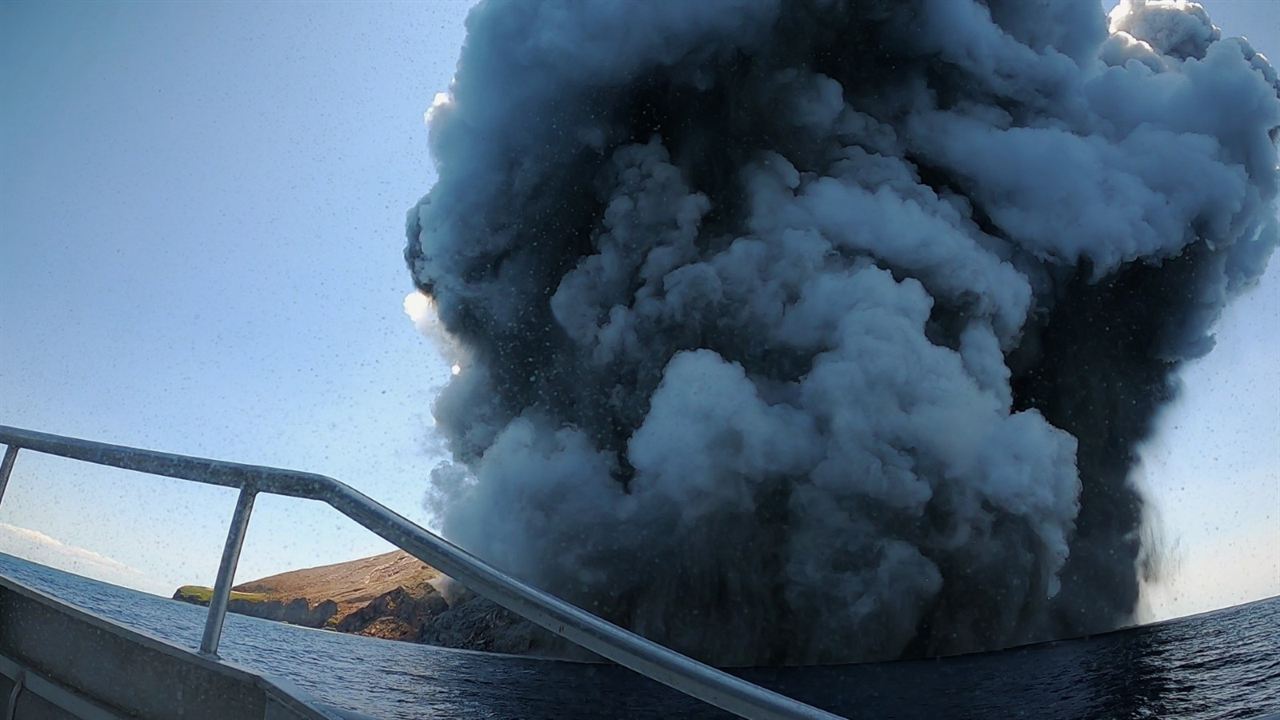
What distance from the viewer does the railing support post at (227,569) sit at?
7.85ft

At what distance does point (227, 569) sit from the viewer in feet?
8.18

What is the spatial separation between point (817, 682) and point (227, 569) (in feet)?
97.9

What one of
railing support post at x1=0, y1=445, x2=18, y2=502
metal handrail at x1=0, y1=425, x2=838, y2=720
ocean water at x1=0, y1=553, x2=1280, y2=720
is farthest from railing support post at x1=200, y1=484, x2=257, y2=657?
ocean water at x1=0, y1=553, x2=1280, y2=720

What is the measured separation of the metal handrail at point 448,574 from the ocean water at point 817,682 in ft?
7.35

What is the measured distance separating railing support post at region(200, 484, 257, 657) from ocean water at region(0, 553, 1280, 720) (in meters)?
2.31

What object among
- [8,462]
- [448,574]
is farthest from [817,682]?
[448,574]

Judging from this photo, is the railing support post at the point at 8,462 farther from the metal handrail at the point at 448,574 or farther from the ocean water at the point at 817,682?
the ocean water at the point at 817,682

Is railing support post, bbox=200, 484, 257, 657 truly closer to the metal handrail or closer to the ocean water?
the metal handrail

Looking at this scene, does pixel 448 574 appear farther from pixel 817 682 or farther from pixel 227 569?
pixel 817 682

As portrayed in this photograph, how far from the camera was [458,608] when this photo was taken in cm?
8288

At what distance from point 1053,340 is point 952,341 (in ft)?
42.9

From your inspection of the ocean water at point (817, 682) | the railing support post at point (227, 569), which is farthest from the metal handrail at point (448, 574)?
the ocean water at point (817, 682)

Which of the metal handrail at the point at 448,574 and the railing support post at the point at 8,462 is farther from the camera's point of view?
the railing support post at the point at 8,462

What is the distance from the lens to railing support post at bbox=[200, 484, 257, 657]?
7.85ft
